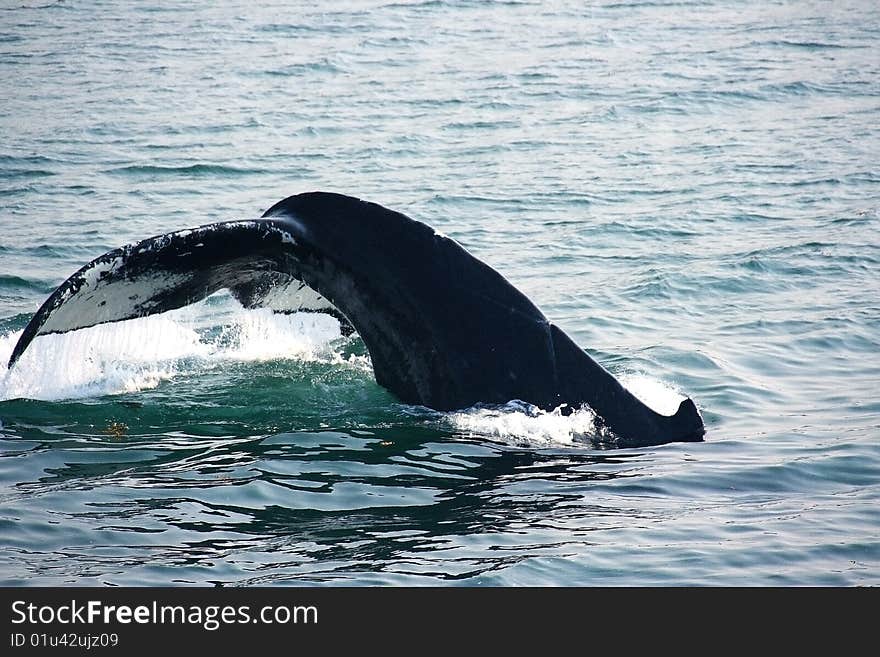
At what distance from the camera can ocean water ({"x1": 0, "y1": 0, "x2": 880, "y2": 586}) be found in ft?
23.9

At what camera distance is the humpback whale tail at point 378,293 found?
7.45m

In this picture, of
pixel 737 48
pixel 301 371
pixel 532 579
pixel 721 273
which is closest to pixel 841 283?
pixel 721 273

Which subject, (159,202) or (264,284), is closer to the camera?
(264,284)

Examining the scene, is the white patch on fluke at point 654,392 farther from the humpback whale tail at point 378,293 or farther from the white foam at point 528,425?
the humpback whale tail at point 378,293

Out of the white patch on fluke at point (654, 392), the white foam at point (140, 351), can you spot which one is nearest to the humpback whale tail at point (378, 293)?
the white foam at point (140, 351)

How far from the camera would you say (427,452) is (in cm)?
847

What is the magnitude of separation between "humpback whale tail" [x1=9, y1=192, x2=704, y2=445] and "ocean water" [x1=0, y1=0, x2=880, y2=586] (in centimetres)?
31

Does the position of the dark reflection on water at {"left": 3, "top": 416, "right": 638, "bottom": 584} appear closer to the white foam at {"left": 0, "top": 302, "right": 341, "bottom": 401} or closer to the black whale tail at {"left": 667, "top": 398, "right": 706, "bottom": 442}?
the black whale tail at {"left": 667, "top": 398, "right": 706, "bottom": 442}

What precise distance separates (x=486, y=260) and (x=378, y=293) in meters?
7.80

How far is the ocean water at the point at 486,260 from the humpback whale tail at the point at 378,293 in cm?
31

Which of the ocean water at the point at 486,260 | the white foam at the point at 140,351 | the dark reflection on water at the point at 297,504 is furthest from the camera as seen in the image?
the white foam at the point at 140,351

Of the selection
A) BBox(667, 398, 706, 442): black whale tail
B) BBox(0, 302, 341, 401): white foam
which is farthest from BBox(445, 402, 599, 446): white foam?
BBox(0, 302, 341, 401): white foam

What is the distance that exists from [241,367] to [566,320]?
3.93 m

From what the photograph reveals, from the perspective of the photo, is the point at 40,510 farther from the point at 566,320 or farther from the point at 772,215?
the point at 772,215
